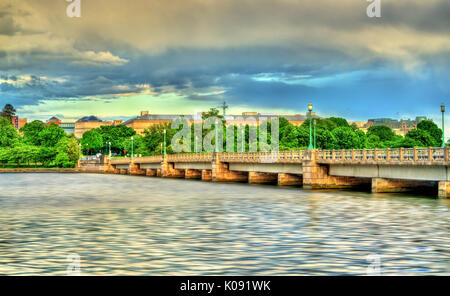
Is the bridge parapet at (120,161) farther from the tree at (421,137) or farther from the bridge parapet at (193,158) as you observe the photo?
the tree at (421,137)

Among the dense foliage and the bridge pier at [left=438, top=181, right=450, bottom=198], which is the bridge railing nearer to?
the dense foliage

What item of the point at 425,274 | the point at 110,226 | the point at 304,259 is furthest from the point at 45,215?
the point at 425,274

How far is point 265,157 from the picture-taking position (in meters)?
69.0

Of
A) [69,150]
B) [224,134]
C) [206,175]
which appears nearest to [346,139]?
[224,134]

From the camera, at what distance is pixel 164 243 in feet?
68.5

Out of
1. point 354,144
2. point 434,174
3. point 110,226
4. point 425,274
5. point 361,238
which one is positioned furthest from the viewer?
point 354,144

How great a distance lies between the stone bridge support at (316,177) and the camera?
5822cm

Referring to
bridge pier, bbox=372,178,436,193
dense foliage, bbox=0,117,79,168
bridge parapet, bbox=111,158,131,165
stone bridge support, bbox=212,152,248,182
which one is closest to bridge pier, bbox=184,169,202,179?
stone bridge support, bbox=212,152,248,182

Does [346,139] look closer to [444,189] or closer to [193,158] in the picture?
[193,158]

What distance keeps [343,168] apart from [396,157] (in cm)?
930

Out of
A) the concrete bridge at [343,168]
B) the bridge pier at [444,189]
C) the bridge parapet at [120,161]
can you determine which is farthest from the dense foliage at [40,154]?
the bridge pier at [444,189]
